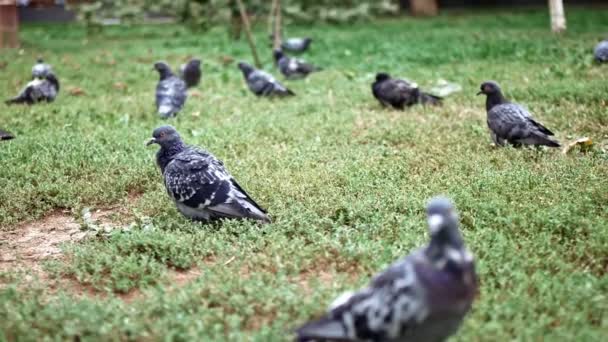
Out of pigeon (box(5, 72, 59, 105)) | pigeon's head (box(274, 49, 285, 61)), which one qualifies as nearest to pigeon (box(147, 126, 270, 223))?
pigeon (box(5, 72, 59, 105))

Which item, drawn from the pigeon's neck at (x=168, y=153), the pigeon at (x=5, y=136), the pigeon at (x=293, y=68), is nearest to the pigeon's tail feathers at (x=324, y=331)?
the pigeon's neck at (x=168, y=153)

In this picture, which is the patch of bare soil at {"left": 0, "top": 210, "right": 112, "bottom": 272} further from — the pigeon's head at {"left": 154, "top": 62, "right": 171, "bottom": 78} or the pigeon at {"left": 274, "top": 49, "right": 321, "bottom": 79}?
the pigeon at {"left": 274, "top": 49, "right": 321, "bottom": 79}

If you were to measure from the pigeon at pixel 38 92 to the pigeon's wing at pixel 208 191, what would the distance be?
4.90m

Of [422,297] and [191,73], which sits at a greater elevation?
[422,297]

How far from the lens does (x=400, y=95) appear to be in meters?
8.31

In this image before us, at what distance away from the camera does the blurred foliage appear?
1625 centimetres

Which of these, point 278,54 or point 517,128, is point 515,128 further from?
point 278,54

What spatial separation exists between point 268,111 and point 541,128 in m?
3.60

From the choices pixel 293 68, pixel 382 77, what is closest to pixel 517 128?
pixel 382 77

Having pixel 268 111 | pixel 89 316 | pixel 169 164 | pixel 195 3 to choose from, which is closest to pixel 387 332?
pixel 89 316

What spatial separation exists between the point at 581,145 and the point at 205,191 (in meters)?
3.62

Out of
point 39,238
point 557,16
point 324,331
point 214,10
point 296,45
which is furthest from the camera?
point 214,10

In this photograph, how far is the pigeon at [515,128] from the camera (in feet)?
20.1

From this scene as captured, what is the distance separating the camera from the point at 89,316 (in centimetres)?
338
